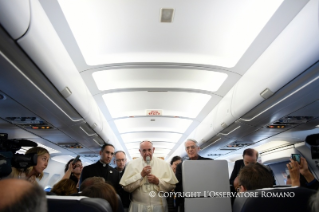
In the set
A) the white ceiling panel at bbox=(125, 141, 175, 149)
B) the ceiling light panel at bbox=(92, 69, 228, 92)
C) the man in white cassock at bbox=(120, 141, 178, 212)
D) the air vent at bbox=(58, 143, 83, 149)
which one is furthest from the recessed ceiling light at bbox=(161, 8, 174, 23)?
the white ceiling panel at bbox=(125, 141, 175, 149)

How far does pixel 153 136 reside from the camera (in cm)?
984

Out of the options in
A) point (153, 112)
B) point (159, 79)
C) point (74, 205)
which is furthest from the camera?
point (153, 112)

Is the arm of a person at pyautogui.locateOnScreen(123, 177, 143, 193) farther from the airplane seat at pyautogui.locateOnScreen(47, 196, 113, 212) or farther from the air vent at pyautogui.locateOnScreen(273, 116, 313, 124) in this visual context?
the air vent at pyautogui.locateOnScreen(273, 116, 313, 124)

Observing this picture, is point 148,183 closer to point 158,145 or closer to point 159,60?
point 159,60

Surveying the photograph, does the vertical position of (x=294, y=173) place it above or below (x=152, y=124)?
below

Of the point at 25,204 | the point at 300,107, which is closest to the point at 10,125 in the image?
the point at 25,204

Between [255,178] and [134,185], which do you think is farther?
[134,185]

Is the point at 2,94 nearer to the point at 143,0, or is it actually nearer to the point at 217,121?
the point at 143,0

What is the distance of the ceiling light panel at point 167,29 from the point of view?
2832mm

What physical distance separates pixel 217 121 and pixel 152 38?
278 cm

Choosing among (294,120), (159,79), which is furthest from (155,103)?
(294,120)

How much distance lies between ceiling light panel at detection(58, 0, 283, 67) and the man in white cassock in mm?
1631

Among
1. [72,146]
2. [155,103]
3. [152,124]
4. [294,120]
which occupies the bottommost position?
[72,146]

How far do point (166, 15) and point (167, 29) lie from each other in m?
0.29
